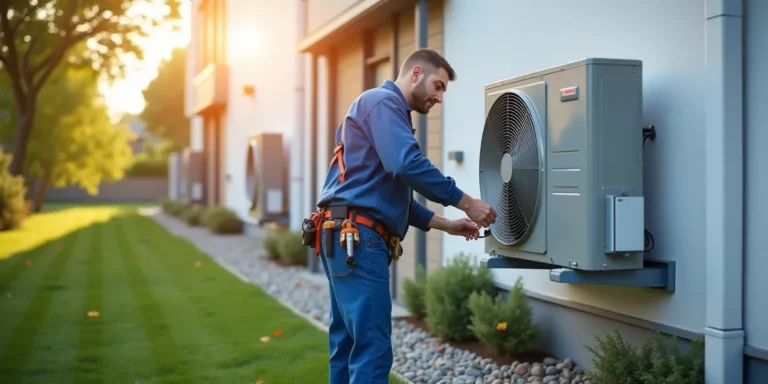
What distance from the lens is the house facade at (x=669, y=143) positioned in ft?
12.4

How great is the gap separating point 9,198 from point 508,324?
15.1 meters

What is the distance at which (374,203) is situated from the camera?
351cm

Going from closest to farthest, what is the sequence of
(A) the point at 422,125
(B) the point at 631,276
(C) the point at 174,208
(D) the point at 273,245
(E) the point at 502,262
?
1. (B) the point at 631,276
2. (E) the point at 502,262
3. (A) the point at 422,125
4. (D) the point at 273,245
5. (C) the point at 174,208

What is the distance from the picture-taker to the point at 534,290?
5832 mm

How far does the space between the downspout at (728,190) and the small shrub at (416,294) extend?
3.45 m

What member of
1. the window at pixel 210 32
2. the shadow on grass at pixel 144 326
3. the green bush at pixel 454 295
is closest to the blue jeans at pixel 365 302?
the shadow on grass at pixel 144 326

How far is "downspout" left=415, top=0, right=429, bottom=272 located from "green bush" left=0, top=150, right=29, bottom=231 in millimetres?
12533

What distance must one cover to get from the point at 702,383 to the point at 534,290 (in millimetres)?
1997

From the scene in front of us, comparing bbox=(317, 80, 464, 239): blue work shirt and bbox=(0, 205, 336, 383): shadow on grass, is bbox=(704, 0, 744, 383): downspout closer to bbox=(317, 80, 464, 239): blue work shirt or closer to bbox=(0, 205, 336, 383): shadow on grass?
bbox=(317, 80, 464, 239): blue work shirt

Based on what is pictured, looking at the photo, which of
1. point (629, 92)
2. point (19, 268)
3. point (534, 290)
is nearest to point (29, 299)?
point (19, 268)

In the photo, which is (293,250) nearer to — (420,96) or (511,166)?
(511,166)

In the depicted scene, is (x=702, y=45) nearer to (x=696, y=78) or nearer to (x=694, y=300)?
(x=696, y=78)

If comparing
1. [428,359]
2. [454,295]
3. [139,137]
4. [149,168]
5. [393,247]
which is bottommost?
[428,359]

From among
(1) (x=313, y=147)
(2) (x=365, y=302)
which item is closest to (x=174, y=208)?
(1) (x=313, y=147)
